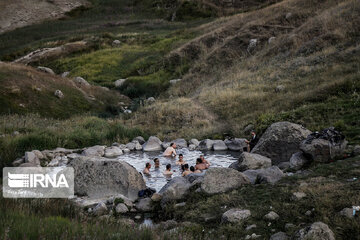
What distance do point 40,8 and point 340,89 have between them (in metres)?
79.4

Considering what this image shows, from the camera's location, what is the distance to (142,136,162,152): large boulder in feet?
65.2

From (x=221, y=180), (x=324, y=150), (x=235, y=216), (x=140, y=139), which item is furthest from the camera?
(x=140, y=139)

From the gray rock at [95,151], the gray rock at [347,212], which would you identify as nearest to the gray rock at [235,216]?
the gray rock at [347,212]

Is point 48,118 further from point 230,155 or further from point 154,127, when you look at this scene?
point 230,155

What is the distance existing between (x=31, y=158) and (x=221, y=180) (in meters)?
8.31

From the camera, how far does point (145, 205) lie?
440 inches

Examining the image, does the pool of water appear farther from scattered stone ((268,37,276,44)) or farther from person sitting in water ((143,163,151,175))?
scattered stone ((268,37,276,44))

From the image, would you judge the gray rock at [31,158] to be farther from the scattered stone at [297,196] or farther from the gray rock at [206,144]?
the scattered stone at [297,196]

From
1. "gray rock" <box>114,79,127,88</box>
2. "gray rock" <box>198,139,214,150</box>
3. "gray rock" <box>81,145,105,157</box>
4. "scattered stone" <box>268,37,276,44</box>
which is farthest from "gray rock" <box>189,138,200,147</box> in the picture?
"gray rock" <box>114,79,127,88</box>

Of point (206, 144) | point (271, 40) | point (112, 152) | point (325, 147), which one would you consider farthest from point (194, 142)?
point (271, 40)

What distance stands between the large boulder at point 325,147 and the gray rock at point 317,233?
635 centimetres

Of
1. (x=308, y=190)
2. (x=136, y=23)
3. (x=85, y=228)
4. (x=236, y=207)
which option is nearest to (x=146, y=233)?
(x=85, y=228)

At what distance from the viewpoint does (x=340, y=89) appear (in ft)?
66.0

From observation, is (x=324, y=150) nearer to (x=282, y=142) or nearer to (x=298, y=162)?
(x=298, y=162)
